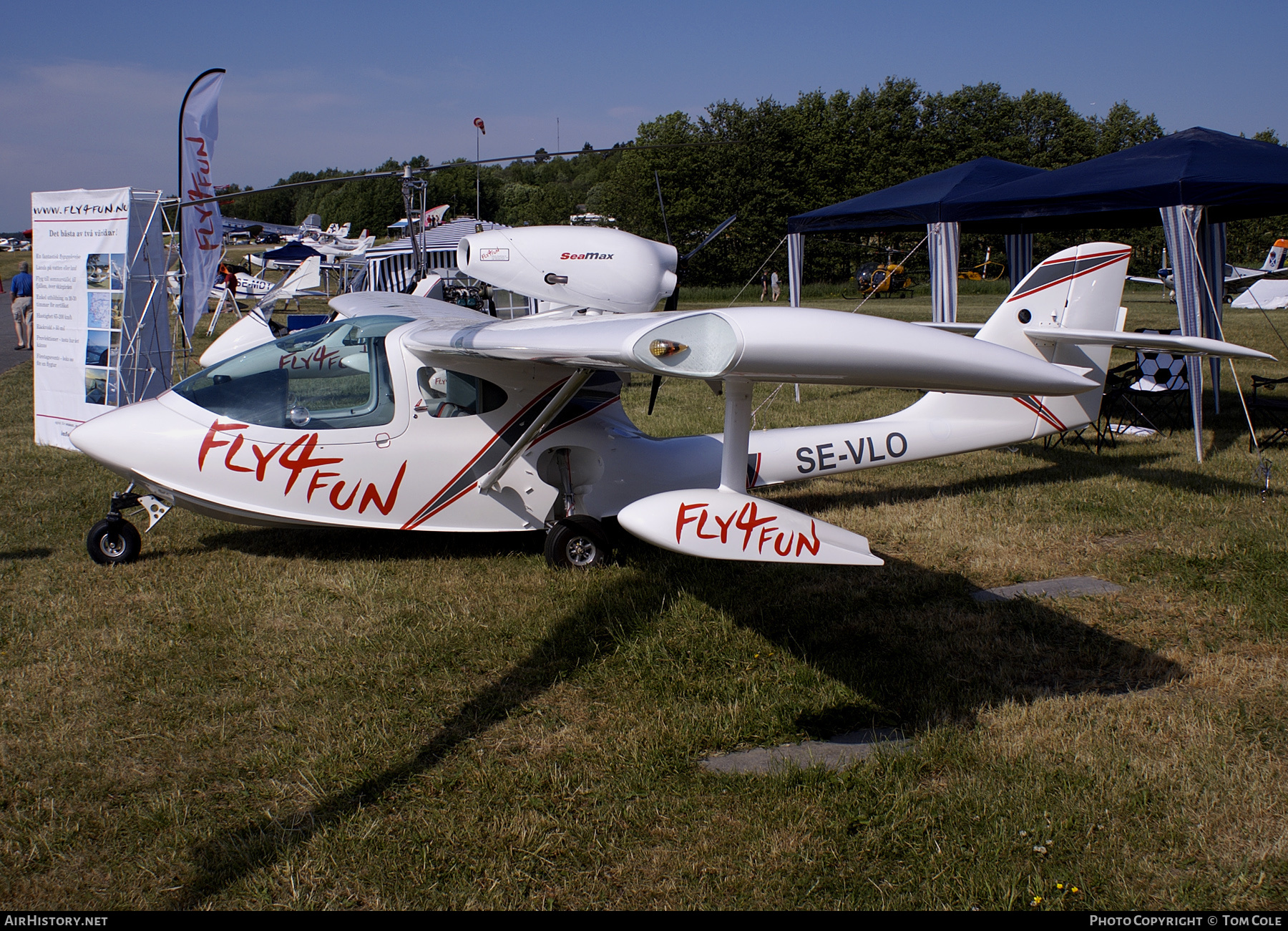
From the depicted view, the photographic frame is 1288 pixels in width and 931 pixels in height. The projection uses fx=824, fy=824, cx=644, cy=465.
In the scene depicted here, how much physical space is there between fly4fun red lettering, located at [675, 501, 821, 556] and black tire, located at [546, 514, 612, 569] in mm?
2337

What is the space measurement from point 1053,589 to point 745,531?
314 cm

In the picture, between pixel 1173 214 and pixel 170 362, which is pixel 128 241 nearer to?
pixel 170 362

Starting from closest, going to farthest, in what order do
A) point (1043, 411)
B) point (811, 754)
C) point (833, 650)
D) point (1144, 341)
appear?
1. point (811, 754)
2. point (833, 650)
3. point (1144, 341)
4. point (1043, 411)

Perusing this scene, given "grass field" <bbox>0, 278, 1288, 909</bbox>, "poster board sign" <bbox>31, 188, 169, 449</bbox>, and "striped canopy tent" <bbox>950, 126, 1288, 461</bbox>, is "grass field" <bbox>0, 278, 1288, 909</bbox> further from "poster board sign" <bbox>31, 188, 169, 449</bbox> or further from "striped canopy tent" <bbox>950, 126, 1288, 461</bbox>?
"striped canopy tent" <bbox>950, 126, 1288, 461</bbox>

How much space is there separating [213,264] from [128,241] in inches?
215

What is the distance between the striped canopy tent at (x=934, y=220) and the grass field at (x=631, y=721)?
5956 mm

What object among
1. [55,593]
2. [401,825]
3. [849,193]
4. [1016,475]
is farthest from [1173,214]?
[849,193]

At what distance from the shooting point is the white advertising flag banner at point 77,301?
884 cm

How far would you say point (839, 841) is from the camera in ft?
9.95

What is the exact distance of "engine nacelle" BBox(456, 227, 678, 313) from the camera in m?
5.03

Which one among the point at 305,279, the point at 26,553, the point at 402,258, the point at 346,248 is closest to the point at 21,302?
the point at 305,279

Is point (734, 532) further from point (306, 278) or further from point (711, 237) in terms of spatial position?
point (306, 278)

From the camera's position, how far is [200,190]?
13.3 meters

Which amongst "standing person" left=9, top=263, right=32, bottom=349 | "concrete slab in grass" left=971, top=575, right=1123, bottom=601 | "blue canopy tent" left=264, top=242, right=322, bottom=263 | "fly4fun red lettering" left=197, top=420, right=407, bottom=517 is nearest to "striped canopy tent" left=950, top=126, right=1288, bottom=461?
"concrete slab in grass" left=971, top=575, right=1123, bottom=601
